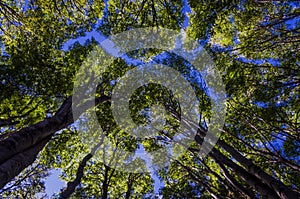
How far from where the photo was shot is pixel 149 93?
11.3 meters

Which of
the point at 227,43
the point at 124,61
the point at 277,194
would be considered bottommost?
the point at 277,194

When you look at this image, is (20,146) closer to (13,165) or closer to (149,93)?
(13,165)

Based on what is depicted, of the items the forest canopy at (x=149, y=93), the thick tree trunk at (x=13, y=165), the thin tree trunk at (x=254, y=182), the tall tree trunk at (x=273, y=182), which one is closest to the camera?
the thick tree trunk at (x=13, y=165)

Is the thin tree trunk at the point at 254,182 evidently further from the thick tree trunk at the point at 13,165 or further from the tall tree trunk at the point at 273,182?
the thick tree trunk at the point at 13,165

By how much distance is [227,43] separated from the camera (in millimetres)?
7945

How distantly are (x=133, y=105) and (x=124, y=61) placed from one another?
2490mm

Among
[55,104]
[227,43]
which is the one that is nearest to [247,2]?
[227,43]

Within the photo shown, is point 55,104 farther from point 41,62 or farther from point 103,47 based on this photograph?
point 103,47

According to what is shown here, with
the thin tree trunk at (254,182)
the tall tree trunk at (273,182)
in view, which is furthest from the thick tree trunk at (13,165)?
the tall tree trunk at (273,182)

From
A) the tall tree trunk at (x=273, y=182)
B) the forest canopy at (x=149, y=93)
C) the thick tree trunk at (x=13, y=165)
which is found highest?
the forest canopy at (x=149, y=93)

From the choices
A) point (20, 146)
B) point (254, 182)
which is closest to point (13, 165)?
point (20, 146)

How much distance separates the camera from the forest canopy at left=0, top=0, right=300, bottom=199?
7.14 metres

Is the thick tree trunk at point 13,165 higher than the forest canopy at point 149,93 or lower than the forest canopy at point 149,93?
lower

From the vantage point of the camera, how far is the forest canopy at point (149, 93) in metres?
7.14
